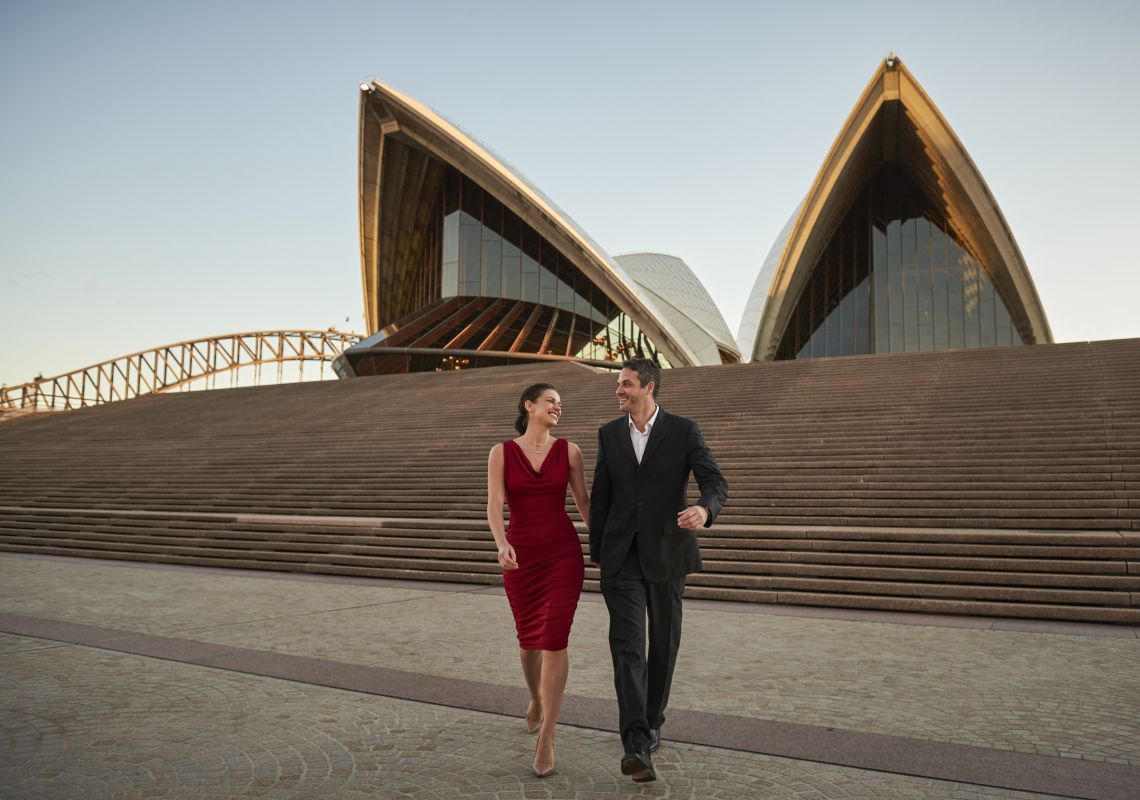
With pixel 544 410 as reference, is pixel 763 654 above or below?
below

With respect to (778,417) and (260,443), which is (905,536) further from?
(260,443)

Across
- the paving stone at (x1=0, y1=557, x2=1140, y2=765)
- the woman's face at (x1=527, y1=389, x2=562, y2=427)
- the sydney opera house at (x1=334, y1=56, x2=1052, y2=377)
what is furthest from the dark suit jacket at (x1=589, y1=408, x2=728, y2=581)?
the sydney opera house at (x1=334, y1=56, x2=1052, y2=377)

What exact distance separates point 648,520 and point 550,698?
2.22 feet

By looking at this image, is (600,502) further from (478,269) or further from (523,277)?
(478,269)

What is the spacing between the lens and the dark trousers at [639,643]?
8.90ft

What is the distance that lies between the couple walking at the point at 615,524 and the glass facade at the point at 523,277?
2628 centimetres

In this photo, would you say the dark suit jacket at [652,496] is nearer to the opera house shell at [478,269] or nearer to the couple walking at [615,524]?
the couple walking at [615,524]

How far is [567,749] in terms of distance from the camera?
300 cm

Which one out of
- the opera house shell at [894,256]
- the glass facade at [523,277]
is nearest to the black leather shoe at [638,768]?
the glass facade at [523,277]

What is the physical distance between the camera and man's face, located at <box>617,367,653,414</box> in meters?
2.98

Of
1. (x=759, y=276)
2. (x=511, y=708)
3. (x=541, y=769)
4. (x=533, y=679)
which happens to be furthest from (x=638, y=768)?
A: (x=759, y=276)

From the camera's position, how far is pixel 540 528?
2973 mm

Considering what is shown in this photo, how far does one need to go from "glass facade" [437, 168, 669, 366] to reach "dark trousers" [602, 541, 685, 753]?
26374 millimetres

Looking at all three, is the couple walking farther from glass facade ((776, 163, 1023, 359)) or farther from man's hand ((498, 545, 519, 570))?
glass facade ((776, 163, 1023, 359))
